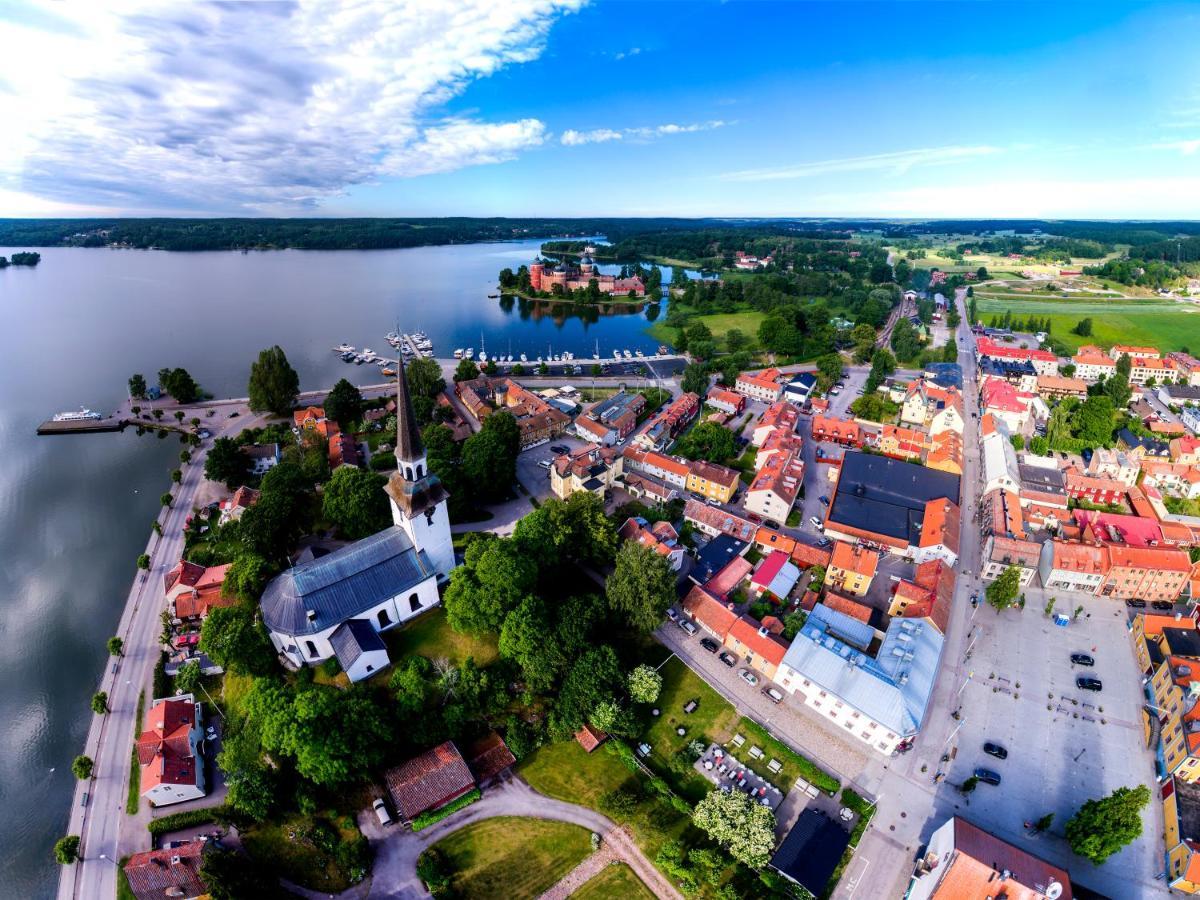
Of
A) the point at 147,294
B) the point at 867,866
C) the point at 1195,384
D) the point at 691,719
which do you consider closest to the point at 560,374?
the point at 691,719

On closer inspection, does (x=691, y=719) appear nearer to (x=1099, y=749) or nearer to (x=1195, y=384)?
(x=1099, y=749)

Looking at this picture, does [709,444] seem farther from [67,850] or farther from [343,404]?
[67,850]

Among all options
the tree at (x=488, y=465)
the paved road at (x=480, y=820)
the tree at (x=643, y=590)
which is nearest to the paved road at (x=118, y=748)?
the paved road at (x=480, y=820)

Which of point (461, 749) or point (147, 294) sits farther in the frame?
point (147, 294)

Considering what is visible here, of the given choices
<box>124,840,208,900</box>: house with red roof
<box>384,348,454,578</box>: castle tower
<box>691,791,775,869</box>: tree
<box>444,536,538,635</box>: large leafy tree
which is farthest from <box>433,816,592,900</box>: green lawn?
<box>384,348,454,578</box>: castle tower

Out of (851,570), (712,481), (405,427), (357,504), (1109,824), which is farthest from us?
(712,481)

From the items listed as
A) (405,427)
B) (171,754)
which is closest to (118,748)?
(171,754)
